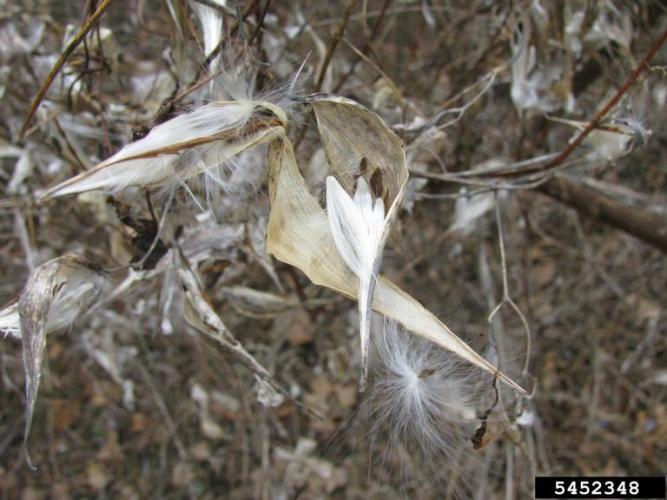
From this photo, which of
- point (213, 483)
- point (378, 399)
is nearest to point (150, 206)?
point (378, 399)

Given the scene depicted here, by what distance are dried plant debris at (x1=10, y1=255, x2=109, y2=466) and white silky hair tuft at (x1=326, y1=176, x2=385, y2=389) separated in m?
0.36

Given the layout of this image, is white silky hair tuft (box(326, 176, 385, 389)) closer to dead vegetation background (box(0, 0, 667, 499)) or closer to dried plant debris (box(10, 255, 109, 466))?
dead vegetation background (box(0, 0, 667, 499))

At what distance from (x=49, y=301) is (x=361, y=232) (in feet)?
1.29

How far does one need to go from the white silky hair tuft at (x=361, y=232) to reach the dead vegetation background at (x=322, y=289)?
0.17 metres

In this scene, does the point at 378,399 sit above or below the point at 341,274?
below

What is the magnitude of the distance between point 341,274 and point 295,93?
0.25 metres

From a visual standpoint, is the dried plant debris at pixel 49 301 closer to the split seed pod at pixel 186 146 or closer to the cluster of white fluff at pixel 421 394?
the split seed pod at pixel 186 146

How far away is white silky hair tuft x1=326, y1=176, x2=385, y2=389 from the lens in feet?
1.91

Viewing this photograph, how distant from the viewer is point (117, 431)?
227cm

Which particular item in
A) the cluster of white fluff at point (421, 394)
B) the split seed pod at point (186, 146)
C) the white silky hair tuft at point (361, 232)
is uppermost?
the split seed pod at point (186, 146)

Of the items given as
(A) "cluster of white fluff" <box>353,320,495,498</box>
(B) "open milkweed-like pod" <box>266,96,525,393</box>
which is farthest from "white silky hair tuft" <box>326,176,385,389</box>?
(A) "cluster of white fluff" <box>353,320,495,498</box>

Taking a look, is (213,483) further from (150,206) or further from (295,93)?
(295,93)

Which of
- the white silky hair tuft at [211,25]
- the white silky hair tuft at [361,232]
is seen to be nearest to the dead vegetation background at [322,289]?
the white silky hair tuft at [211,25]

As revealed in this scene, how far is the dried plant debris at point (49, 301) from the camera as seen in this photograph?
70 centimetres
